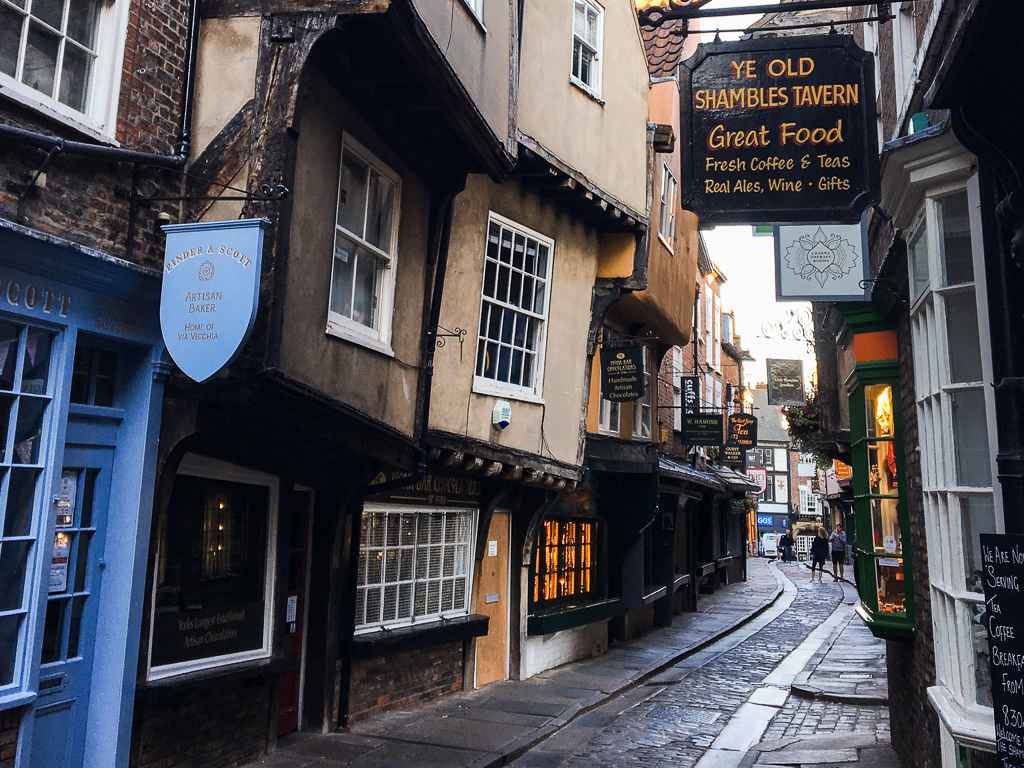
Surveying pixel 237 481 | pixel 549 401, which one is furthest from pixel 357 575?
pixel 549 401

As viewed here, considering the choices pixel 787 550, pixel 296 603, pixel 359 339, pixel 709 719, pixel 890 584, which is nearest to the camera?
pixel 359 339

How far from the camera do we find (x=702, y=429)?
2131cm

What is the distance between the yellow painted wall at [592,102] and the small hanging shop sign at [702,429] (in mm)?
9316

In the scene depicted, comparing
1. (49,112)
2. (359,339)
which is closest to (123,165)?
(49,112)

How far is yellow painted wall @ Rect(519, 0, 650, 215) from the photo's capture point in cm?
1095

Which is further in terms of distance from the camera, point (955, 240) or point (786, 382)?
point (786, 382)

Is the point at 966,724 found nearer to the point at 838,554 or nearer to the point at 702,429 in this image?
the point at 702,429

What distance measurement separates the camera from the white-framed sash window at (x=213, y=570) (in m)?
6.96

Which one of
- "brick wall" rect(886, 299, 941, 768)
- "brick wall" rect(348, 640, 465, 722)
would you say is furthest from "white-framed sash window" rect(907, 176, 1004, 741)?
"brick wall" rect(348, 640, 465, 722)

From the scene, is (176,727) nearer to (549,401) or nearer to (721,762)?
(721,762)

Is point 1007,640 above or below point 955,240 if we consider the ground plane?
below

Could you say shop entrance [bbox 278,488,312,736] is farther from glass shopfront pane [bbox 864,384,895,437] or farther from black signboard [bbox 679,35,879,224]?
glass shopfront pane [bbox 864,384,895,437]

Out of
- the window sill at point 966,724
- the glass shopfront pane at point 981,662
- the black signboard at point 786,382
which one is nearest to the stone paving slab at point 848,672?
the black signboard at point 786,382

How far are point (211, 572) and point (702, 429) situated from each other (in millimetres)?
15645
